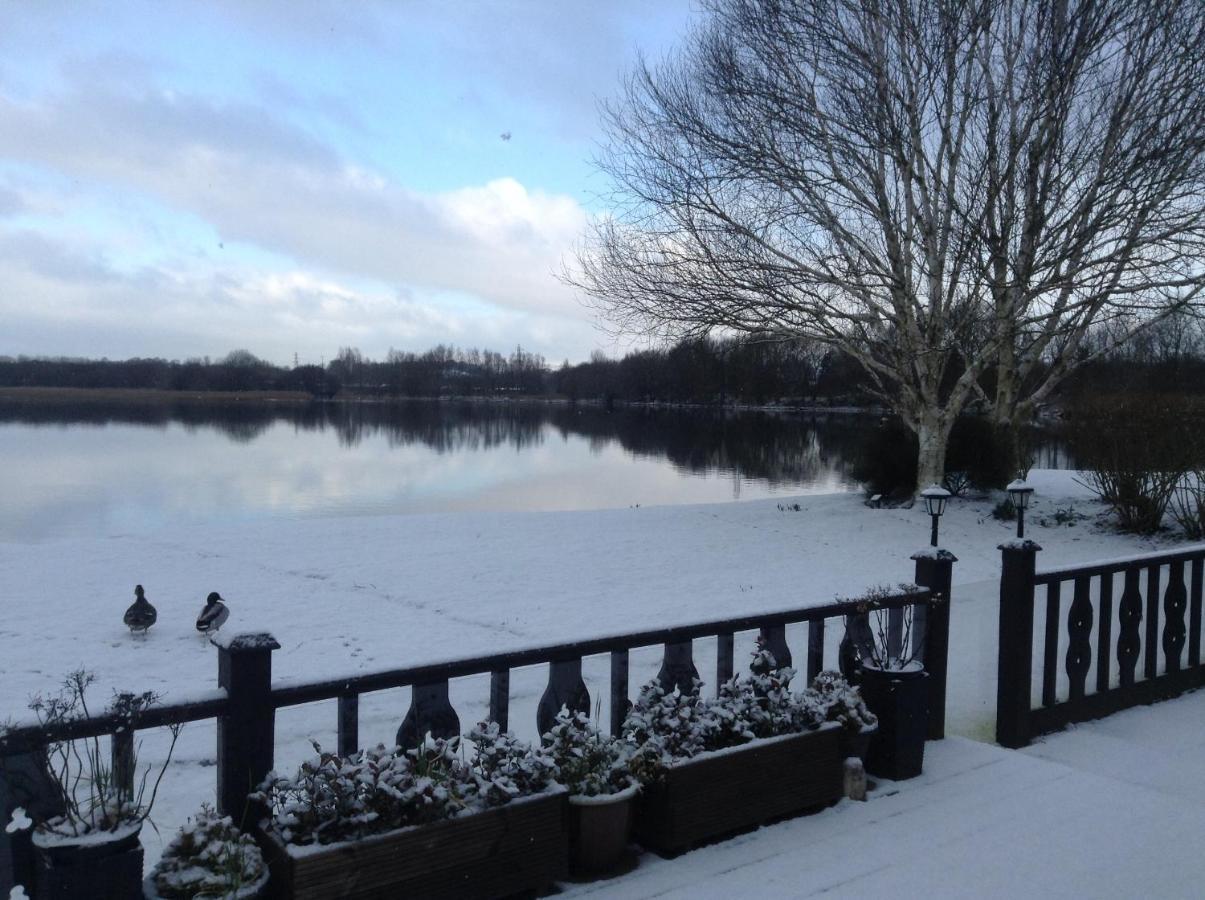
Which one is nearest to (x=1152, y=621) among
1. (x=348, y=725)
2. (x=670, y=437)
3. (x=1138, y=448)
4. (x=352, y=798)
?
(x=348, y=725)

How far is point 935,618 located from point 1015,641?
0.47 metres

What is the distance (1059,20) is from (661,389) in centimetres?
9662

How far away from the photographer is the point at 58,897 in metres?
2.21

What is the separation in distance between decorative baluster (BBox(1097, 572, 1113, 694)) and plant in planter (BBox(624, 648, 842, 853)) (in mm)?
2198

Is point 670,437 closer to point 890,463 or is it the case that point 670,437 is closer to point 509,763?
point 890,463

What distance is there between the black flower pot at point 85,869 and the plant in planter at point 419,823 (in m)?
0.40

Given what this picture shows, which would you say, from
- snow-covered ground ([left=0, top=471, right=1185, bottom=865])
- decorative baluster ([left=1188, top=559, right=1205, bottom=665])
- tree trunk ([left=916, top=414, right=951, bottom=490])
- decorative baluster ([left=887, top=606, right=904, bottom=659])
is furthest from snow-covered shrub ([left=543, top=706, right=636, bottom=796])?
tree trunk ([left=916, top=414, right=951, bottom=490])

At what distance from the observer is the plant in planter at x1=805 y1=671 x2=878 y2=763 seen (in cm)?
382

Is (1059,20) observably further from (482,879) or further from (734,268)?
(482,879)

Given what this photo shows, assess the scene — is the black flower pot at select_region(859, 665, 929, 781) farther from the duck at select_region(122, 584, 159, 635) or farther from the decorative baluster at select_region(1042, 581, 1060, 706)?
the duck at select_region(122, 584, 159, 635)

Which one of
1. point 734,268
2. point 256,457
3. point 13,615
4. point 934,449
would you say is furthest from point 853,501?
point 256,457

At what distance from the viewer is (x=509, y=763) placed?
9.73 feet

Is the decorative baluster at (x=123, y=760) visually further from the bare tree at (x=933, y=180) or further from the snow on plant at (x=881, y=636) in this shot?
the bare tree at (x=933, y=180)

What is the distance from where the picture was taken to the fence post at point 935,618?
4504 mm
